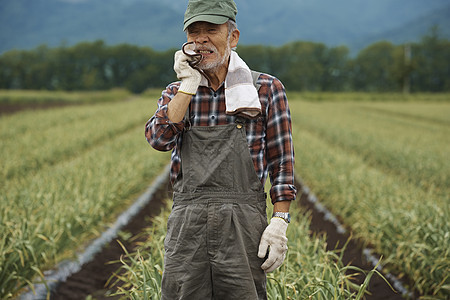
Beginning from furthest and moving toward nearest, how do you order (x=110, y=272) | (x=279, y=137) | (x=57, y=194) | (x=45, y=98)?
(x=45, y=98) → (x=57, y=194) → (x=110, y=272) → (x=279, y=137)

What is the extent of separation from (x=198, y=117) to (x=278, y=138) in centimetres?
35

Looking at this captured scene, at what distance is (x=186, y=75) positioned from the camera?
5.21ft

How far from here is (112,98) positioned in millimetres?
42812

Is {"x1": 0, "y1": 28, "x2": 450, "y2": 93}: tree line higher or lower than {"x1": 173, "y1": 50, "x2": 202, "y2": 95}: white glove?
higher

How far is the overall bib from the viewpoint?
5.22ft

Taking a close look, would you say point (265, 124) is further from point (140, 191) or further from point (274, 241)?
point (140, 191)

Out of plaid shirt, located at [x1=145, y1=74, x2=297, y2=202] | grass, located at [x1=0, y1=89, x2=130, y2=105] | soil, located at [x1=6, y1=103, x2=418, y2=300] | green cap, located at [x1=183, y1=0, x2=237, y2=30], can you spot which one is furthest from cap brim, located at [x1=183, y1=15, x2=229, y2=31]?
grass, located at [x1=0, y1=89, x2=130, y2=105]

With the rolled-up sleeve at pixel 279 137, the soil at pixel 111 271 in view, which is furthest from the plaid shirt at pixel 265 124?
the soil at pixel 111 271

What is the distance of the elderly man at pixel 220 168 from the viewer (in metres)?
1.59

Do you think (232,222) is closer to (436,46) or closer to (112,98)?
(112,98)

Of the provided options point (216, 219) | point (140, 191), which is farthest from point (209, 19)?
point (140, 191)

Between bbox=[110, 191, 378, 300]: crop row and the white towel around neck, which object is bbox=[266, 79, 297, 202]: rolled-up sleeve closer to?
the white towel around neck

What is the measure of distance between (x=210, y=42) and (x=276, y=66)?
6554cm

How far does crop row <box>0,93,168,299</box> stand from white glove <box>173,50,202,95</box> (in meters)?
2.12
